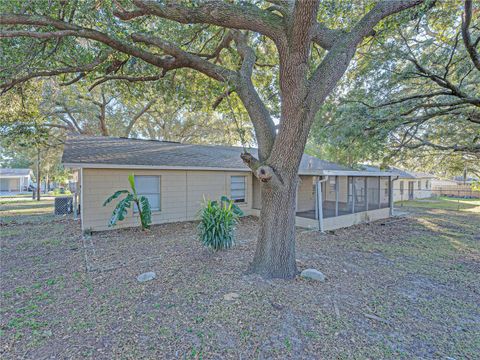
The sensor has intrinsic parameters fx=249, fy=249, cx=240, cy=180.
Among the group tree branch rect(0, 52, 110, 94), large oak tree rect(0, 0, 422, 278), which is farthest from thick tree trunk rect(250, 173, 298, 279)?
tree branch rect(0, 52, 110, 94)

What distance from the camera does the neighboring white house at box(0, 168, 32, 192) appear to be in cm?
3475

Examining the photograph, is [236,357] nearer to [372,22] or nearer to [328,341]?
[328,341]

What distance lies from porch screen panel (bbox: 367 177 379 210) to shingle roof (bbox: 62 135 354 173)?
9.79 feet

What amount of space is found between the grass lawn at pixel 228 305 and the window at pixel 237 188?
5.09m

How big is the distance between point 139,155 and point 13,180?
134 feet

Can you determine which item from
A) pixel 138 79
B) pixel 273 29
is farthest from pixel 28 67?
pixel 273 29

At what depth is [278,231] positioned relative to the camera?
14.6 ft

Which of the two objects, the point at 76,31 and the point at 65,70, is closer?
the point at 76,31

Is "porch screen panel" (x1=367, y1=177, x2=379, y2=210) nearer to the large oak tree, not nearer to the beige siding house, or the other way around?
the beige siding house

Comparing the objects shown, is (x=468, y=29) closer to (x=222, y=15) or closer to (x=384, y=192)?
(x=222, y=15)

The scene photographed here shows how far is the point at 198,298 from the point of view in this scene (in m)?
3.79

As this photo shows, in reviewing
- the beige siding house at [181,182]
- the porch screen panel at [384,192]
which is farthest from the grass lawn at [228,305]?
the porch screen panel at [384,192]

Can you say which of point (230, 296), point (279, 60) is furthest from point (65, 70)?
point (230, 296)

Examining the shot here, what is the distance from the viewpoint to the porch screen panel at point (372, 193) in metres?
11.9
